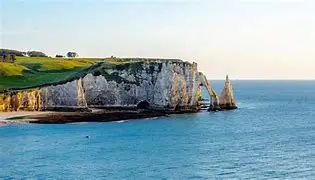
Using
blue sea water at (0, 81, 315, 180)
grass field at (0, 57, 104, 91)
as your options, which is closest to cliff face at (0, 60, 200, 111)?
grass field at (0, 57, 104, 91)

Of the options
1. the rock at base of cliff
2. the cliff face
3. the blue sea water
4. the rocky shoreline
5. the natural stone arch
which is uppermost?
the cliff face

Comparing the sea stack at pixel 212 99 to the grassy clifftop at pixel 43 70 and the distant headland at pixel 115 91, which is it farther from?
the grassy clifftop at pixel 43 70

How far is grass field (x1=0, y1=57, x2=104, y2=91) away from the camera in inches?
4727

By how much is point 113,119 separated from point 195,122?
14220mm

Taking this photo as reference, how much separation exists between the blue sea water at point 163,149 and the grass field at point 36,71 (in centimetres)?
2672

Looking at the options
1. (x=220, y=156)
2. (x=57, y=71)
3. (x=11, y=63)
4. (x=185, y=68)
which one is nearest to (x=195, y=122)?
(x=185, y=68)

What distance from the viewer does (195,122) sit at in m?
100

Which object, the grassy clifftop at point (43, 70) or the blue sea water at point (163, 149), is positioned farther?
the grassy clifftop at point (43, 70)

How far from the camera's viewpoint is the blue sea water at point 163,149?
56938 millimetres

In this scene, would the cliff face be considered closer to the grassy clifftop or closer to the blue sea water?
the grassy clifftop

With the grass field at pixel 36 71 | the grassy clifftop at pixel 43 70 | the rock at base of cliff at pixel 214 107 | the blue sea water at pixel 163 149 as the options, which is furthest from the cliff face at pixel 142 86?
the blue sea water at pixel 163 149

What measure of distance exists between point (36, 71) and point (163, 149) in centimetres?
6966

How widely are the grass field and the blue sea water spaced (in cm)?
2672

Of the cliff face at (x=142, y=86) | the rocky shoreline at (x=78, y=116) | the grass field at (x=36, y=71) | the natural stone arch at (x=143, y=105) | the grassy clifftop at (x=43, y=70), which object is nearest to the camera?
the rocky shoreline at (x=78, y=116)
